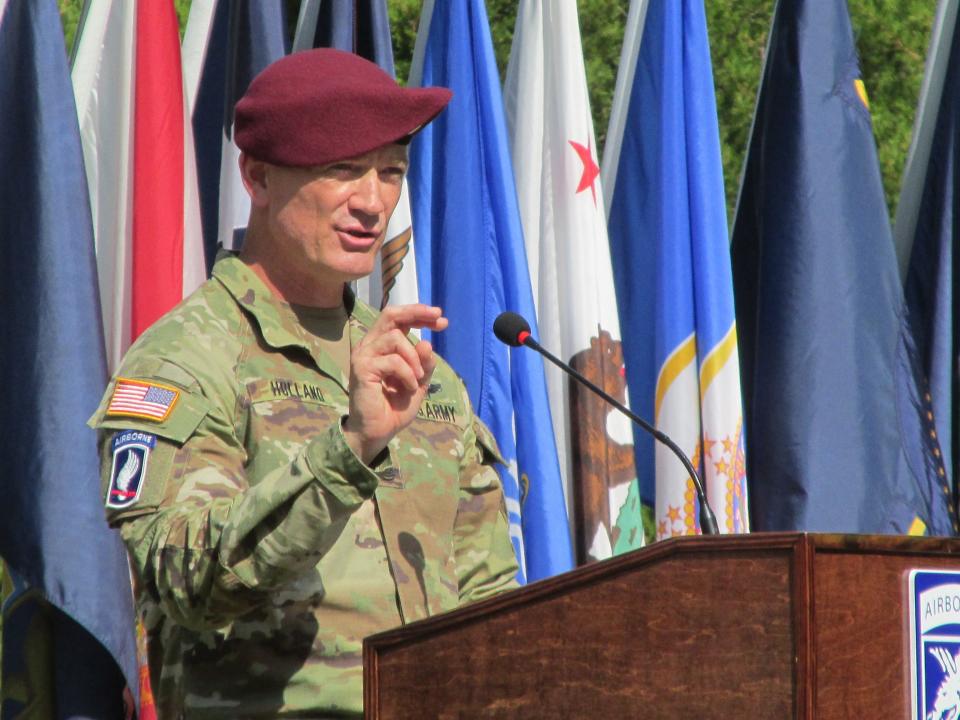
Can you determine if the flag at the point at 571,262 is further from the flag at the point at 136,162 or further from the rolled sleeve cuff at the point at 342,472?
the rolled sleeve cuff at the point at 342,472

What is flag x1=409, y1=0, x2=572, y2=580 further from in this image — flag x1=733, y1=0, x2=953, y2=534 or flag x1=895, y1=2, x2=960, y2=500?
flag x1=895, y1=2, x2=960, y2=500

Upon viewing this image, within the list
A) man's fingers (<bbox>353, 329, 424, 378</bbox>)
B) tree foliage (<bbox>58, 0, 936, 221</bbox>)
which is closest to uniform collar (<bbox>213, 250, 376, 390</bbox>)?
man's fingers (<bbox>353, 329, 424, 378</bbox>)

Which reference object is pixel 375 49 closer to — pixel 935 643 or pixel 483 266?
pixel 483 266

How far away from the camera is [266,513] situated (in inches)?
72.6

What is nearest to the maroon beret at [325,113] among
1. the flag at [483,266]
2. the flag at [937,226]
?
the flag at [483,266]

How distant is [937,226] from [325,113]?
10.1ft

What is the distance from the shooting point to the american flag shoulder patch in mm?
2051

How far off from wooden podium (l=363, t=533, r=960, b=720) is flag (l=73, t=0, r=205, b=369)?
235 centimetres

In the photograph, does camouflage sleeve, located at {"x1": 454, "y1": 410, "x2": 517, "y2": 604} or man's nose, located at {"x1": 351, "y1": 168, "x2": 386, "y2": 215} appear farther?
camouflage sleeve, located at {"x1": 454, "y1": 410, "x2": 517, "y2": 604}

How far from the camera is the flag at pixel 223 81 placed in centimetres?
416

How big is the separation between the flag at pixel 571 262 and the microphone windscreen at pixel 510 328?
1.96 m

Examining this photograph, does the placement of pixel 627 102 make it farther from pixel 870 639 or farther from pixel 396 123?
pixel 870 639

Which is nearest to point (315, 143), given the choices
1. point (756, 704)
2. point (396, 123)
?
point (396, 123)

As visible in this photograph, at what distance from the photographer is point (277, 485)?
185 centimetres
